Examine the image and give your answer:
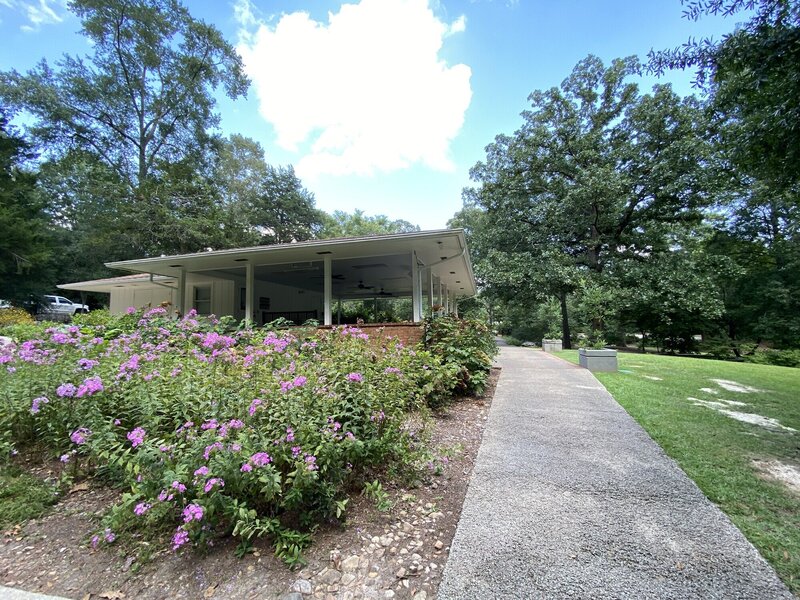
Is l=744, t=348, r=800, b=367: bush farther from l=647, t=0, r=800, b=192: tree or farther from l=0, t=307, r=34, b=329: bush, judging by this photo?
l=0, t=307, r=34, b=329: bush

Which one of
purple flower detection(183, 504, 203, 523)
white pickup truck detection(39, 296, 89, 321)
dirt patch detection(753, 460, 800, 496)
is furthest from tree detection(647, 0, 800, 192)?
white pickup truck detection(39, 296, 89, 321)

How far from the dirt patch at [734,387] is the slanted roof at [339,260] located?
534 cm

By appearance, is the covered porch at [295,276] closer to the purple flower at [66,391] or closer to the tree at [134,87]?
the purple flower at [66,391]

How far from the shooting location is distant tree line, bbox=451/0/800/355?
1451 centimetres

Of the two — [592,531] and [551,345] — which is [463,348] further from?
[551,345]

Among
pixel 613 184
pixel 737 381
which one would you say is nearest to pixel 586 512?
pixel 737 381

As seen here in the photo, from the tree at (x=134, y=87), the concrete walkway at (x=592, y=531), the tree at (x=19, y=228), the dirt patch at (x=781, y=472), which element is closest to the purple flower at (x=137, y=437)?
the concrete walkway at (x=592, y=531)

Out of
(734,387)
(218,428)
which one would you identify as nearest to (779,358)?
(734,387)

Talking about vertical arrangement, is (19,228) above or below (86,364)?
above

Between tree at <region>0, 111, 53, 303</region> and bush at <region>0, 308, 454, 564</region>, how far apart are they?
60.1 ft

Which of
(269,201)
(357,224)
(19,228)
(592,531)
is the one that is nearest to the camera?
(592,531)

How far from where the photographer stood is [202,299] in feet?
41.7

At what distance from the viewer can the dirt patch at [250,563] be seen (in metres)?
1.69

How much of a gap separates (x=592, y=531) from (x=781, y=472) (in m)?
2.00
